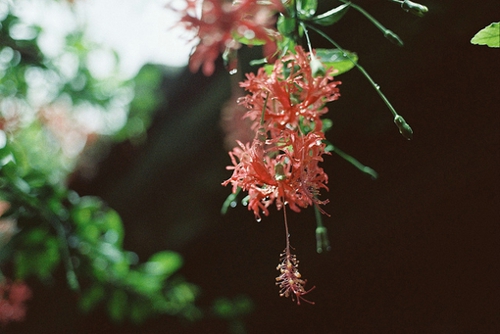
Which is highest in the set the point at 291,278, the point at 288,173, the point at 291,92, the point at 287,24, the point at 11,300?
the point at 11,300

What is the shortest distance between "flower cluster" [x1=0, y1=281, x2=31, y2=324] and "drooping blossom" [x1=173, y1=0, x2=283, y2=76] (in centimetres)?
147

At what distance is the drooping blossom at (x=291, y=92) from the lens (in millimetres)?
557

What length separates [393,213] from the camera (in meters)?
Answer: 1.32

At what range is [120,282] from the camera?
4.66ft

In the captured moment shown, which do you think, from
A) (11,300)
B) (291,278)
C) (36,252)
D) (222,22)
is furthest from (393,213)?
(11,300)

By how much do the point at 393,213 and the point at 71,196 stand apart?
112 cm

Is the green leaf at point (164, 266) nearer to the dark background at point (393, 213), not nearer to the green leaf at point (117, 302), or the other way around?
the green leaf at point (117, 302)

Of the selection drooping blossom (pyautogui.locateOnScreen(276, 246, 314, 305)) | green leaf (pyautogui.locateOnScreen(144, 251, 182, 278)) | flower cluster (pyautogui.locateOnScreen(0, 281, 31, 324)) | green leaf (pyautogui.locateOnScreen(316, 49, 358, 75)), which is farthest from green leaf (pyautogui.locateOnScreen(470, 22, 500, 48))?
flower cluster (pyautogui.locateOnScreen(0, 281, 31, 324))

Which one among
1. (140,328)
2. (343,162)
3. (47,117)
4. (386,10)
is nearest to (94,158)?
(47,117)

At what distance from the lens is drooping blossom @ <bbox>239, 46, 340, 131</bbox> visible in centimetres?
56

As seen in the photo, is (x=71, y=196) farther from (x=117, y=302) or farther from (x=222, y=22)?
(x=222, y=22)

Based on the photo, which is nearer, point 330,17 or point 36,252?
point 330,17

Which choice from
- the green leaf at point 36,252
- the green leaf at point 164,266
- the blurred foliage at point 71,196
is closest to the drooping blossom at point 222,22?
→ the blurred foliage at point 71,196

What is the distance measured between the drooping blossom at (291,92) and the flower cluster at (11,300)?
4.76 ft
